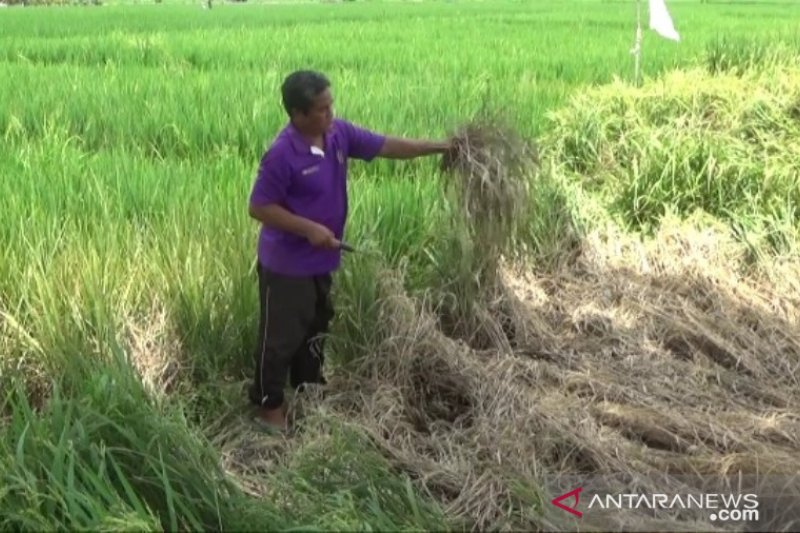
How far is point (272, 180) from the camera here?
209 centimetres

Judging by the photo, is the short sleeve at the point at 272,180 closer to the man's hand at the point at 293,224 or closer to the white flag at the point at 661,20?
the man's hand at the point at 293,224

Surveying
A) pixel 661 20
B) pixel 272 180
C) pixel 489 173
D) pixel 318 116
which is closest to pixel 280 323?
pixel 272 180

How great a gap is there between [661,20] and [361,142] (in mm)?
3955

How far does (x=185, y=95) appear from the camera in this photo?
5.40 metres

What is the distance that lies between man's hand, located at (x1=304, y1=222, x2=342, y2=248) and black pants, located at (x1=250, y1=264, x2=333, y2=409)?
0.15 m

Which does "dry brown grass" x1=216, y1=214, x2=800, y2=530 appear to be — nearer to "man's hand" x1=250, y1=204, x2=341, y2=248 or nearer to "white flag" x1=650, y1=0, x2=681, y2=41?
"man's hand" x1=250, y1=204, x2=341, y2=248

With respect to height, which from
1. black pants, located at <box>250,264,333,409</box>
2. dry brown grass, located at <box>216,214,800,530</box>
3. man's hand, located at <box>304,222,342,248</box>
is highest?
man's hand, located at <box>304,222,342,248</box>

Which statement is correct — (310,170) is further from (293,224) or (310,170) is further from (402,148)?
(402,148)

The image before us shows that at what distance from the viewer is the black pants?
2209 mm

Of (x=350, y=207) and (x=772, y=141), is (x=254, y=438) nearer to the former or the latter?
(x=350, y=207)

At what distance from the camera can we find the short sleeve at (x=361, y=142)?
234cm

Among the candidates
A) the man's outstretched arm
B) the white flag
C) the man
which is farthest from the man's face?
the white flag

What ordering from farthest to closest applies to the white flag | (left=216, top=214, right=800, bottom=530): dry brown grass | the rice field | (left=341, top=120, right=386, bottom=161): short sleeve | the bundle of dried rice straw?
the white flag, the bundle of dried rice straw, (left=341, top=120, right=386, bottom=161): short sleeve, (left=216, top=214, right=800, bottom=530): dry brown grass, the rice field

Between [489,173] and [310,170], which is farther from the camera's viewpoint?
[489,173]
